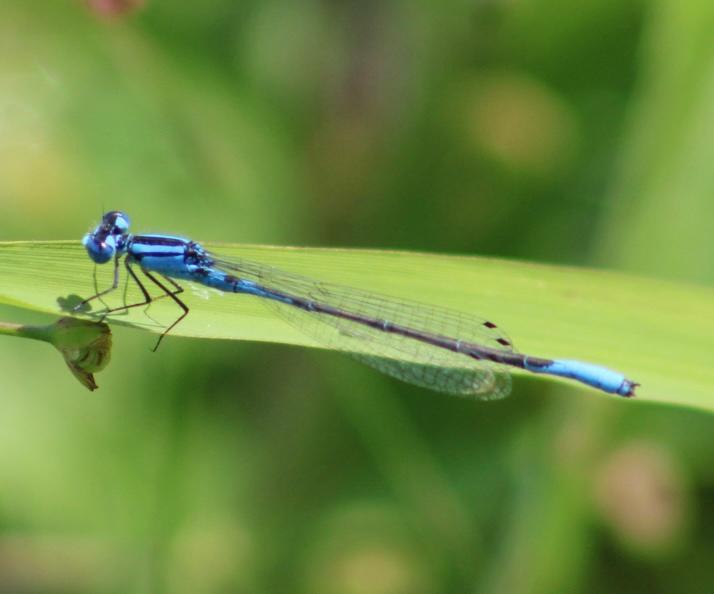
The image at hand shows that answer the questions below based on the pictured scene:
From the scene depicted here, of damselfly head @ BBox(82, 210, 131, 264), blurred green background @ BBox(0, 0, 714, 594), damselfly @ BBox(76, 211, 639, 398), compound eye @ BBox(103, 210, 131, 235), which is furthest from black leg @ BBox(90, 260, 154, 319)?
blurred green background @ BBox(0, 0, 714, 594)

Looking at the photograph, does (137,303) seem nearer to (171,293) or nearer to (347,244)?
(171,293)

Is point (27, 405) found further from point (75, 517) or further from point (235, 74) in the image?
point (235, 74)

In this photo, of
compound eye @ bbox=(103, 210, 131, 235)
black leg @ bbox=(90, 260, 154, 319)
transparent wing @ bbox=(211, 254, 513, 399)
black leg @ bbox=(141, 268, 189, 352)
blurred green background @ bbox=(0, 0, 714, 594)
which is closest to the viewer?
black leg @ bbox=(141, 268, 189, 352)

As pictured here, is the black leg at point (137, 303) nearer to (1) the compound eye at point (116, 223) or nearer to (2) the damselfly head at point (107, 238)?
(2) the damselfly head at point (107, 238)

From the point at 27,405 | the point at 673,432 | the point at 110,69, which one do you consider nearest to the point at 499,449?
the point at 673,432

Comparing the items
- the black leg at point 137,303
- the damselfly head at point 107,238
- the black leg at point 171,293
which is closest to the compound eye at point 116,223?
the damselfly head at point 107,238

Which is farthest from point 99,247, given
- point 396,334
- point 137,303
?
point 396,334

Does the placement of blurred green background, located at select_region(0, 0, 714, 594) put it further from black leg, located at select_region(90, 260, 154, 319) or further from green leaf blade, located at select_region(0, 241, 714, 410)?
green leaf blade, located at select_region(0, 241, 714, 410)
